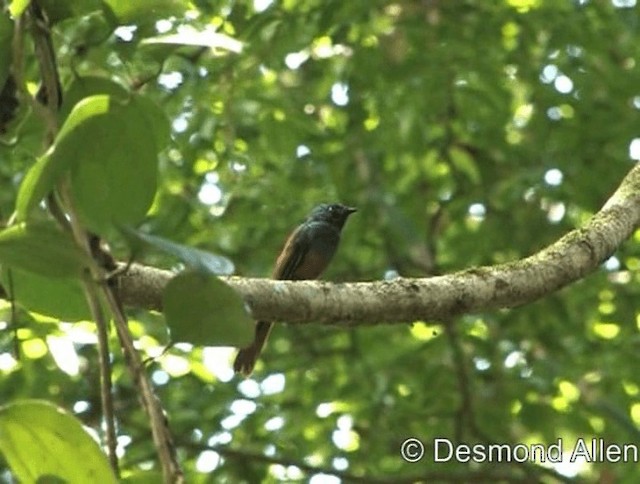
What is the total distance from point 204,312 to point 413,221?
19.4 ft

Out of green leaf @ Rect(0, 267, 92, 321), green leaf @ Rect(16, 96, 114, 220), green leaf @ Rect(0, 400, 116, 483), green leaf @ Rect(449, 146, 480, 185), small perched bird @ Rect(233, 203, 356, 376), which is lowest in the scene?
green leaf @ Rect(449, 146, 480, 185)

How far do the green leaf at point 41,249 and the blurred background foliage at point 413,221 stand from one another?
4347mm

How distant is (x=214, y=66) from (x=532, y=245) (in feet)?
7.95

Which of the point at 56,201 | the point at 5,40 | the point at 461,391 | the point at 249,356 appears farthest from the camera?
the point at 461,391

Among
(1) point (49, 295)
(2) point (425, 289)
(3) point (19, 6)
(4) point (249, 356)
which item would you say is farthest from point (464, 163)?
(3) point (19, 6)

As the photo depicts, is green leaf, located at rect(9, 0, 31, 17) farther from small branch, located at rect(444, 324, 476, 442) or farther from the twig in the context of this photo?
small branch, located at rect(444, 324, 476, 442)

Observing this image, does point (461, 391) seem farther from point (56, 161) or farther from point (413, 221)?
point (56, 161)

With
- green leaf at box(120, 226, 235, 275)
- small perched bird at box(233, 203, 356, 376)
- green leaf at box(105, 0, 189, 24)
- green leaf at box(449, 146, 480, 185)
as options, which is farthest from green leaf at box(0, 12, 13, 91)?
green leaf at box(449, 146, 480, 185)

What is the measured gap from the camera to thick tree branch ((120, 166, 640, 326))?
222 centimetres

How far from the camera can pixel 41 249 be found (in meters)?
1.33

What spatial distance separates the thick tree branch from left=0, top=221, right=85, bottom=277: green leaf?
2.45ft

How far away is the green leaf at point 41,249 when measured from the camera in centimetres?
132

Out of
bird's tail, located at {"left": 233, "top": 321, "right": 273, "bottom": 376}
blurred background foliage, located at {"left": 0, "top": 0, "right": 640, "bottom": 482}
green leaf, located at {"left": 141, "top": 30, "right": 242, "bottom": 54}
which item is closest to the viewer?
green leaf, located at {"left": 141, "top": 30, "right": 242, "bottom": 54}

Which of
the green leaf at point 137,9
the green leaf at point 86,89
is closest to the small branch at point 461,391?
the green leaf at point 137,9
